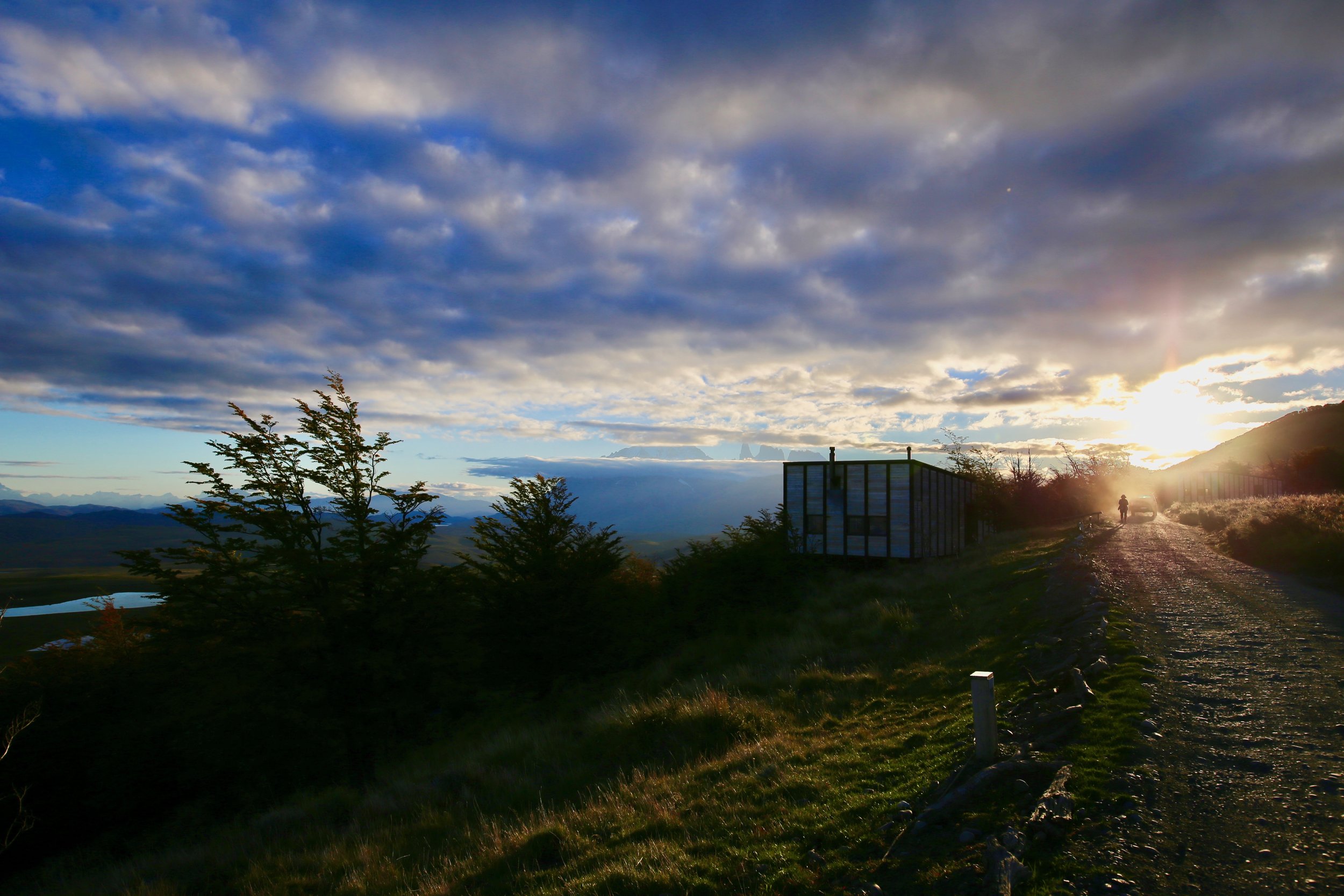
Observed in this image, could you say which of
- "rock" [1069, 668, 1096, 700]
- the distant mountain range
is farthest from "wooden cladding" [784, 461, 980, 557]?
the distant mountain range

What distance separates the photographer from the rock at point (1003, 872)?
13.4 ft

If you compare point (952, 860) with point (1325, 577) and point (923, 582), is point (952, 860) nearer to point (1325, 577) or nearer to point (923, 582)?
point (1325, 577)

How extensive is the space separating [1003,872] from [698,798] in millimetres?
3905

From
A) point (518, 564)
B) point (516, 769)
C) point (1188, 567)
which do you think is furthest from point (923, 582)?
point (516, 769)

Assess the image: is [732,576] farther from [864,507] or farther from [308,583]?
[308,583]

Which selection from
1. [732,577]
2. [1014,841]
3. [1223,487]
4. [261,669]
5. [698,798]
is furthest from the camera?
[1223,487]

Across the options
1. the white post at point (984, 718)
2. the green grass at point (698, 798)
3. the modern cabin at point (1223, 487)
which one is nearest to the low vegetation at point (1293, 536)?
the green grass at point (698, 798)

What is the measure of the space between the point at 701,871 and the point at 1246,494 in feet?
285

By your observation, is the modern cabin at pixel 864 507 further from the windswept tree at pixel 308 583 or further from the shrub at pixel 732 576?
the windswept tree at pixel 308 583

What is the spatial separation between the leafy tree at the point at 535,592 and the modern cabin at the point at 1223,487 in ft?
208

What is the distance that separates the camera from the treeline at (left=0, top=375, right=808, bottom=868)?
16.0 meters

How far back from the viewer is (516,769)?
10789mm

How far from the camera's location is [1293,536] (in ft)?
61.8

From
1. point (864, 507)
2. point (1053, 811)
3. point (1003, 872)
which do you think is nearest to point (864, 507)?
point (864, 507)
